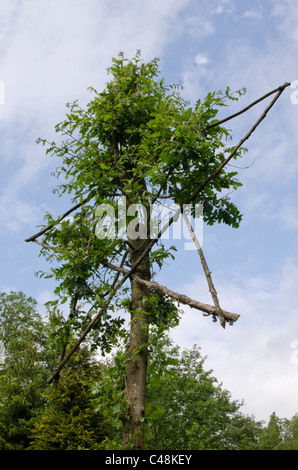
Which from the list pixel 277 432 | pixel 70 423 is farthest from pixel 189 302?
pixel 277 432

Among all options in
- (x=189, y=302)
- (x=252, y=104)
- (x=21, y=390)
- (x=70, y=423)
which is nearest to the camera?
(x=189, y=302)

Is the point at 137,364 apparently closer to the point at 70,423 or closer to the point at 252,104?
the point at 252,104

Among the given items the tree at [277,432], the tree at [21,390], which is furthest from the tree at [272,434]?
the tree at [21,390]

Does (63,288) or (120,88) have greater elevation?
(120,88)

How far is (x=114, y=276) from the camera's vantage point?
6672 millimetres

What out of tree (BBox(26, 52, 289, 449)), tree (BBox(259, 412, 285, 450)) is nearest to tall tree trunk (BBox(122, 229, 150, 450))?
tree (BBox(26, 52, 289, 449))

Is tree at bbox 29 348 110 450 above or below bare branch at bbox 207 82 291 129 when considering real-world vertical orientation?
below

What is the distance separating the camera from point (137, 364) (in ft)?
19.1

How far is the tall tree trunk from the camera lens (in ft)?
17.9

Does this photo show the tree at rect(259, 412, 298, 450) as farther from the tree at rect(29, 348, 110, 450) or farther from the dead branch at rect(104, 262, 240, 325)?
the dead branch at rect(104, 262, 240, 325)
